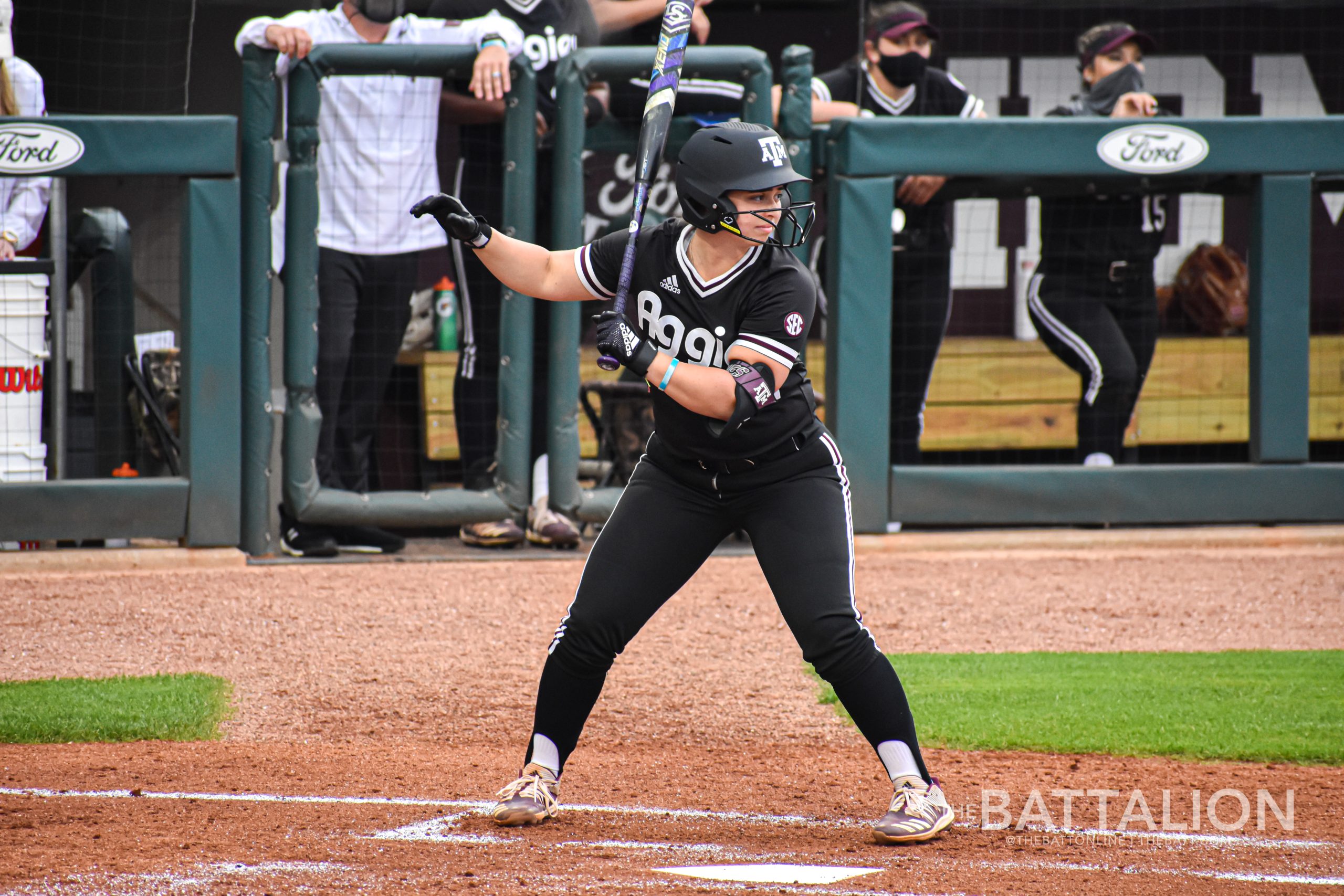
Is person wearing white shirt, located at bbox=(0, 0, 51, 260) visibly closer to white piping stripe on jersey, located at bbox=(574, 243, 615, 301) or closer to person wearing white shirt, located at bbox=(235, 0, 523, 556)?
person wearing white shirt, located at bbox=(235, 0, 523, 556)

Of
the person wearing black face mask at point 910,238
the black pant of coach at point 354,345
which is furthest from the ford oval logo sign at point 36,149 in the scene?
the person wearing black face mask at point 910,238

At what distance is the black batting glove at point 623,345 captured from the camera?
2.96 metres

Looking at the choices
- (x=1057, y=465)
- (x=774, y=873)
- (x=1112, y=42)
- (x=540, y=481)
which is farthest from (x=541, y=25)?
(x=774, y=873)

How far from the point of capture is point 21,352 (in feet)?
19.4

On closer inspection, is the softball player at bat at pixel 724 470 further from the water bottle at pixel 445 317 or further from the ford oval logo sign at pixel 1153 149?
the water bottle at pixel 445 317

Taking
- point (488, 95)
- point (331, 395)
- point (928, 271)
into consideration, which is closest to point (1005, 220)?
point (928, 271)

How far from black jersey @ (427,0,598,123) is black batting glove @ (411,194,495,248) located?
3337 mm

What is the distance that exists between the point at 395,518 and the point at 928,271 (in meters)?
2.78

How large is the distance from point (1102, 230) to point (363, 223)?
137 inches

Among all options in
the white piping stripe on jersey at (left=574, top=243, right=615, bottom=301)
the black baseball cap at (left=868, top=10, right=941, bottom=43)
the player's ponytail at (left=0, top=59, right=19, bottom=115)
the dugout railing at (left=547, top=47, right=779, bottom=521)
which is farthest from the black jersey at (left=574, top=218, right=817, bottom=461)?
the player's ponytail at (left=0, top=59, right=19, bottom=115)

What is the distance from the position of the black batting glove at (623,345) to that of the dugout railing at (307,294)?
3276mm

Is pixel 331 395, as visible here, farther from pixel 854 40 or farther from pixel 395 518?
pixel 854 40

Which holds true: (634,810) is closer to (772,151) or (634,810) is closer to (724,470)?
(724,470)

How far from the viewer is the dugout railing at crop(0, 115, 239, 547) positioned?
19.4 feet
